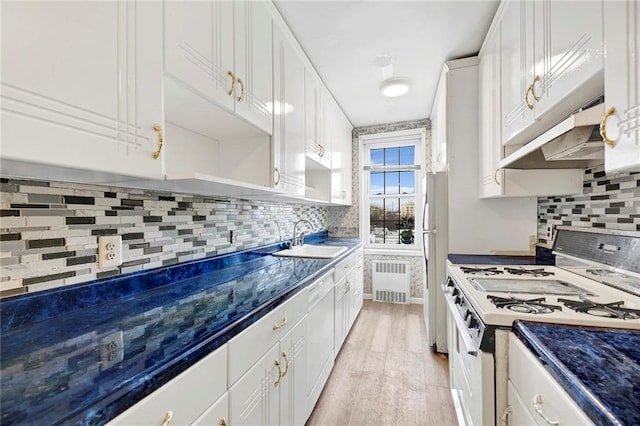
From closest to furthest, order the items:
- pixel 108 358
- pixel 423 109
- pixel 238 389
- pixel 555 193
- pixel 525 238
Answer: pixel 108 358 → pixel 238 389 → pixel 555 193 → pixel 525 238 → pixel 423 109

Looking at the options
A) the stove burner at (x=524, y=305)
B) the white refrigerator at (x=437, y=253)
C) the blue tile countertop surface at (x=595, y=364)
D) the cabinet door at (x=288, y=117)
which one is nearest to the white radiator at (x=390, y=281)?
the white refrigerator at (x=437, y=253)

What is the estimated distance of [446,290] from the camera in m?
1.72

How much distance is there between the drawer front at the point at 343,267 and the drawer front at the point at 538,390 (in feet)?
4.34

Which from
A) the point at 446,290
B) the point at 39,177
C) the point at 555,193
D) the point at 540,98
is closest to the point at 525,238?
the point at 555,193

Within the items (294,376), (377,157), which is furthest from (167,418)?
(377,157)

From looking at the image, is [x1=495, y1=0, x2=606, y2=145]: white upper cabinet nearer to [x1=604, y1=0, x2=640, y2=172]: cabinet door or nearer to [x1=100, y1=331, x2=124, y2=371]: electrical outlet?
[x1=604, y1=0, x2=640, y2=172]: cabinet door

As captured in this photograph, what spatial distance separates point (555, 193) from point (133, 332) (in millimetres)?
2158

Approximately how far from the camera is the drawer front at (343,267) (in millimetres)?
2161

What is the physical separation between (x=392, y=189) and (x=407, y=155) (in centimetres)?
54

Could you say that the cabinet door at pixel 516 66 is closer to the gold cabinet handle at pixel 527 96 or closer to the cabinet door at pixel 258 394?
the gold cabinet handle at pixel 527 96

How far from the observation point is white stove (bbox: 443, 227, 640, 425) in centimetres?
95

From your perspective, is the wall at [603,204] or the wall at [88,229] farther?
the wall at [603,204]

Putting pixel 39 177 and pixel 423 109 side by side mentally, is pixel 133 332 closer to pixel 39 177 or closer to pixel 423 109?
pixel 39 177

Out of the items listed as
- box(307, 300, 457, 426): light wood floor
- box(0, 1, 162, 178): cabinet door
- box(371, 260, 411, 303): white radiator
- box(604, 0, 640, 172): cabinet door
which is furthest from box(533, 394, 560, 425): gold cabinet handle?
box(371, 260, 411, 303): white radiator
